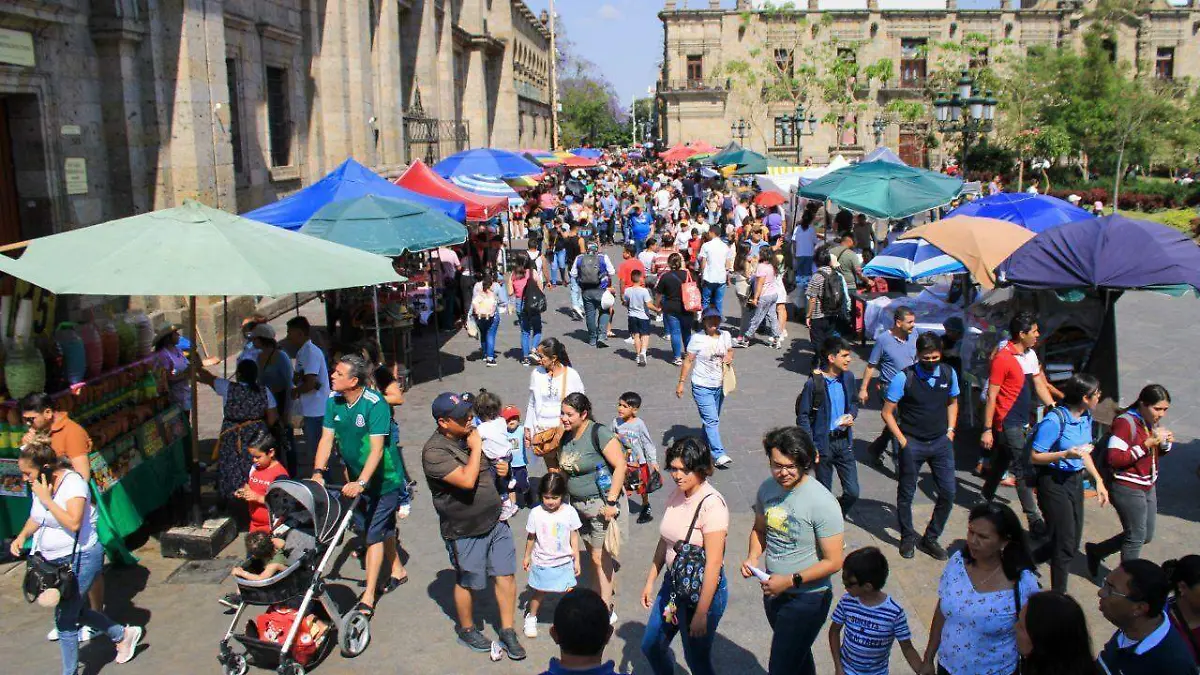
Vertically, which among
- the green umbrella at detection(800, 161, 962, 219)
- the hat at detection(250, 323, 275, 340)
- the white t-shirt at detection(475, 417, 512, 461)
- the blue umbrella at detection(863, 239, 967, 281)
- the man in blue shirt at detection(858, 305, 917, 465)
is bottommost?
the white t-shirt at detection(475, 417, 512, 461)

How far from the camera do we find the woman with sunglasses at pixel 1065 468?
5.88 meters

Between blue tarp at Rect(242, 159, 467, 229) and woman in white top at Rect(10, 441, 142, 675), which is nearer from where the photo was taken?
woman in white top at Rect(10, 441, 142, 675)

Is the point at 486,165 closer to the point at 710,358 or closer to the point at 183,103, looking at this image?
the point at 183,103

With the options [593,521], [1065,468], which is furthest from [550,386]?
[1065,468]

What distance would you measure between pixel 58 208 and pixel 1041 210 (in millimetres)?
11538

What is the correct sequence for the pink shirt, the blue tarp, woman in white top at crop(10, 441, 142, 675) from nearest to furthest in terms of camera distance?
1. the pink shirt
2. woman in white top at crop(10, 441, 142, 675)
3. the blue tarp

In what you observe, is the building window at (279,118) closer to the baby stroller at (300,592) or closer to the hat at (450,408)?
the baby stroller at (300,592)

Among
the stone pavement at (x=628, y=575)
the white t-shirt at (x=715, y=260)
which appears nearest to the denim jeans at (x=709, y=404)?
the stone pavement at (x=628, y=575)

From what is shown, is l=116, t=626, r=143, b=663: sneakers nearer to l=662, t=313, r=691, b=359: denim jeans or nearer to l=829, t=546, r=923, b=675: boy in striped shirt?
l=829, t=546, r=923, b=675: boy in striped shirt

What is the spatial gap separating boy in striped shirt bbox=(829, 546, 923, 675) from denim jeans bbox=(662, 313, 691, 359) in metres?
8.53

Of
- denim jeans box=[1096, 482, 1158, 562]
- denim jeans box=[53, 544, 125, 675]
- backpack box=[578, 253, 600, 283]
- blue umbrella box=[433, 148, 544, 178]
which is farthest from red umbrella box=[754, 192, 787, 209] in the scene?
denim jeans box=[53, 544, 125, 675]

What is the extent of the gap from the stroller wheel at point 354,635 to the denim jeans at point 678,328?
7.56 m

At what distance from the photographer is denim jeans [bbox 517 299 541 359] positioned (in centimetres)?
1295

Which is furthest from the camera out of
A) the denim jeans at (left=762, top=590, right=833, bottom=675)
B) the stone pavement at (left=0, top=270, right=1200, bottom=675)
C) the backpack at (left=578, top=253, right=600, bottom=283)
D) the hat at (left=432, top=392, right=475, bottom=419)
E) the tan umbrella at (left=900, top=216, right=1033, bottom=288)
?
the backpack at (left=578, top=253, right=600, bottom=283)
